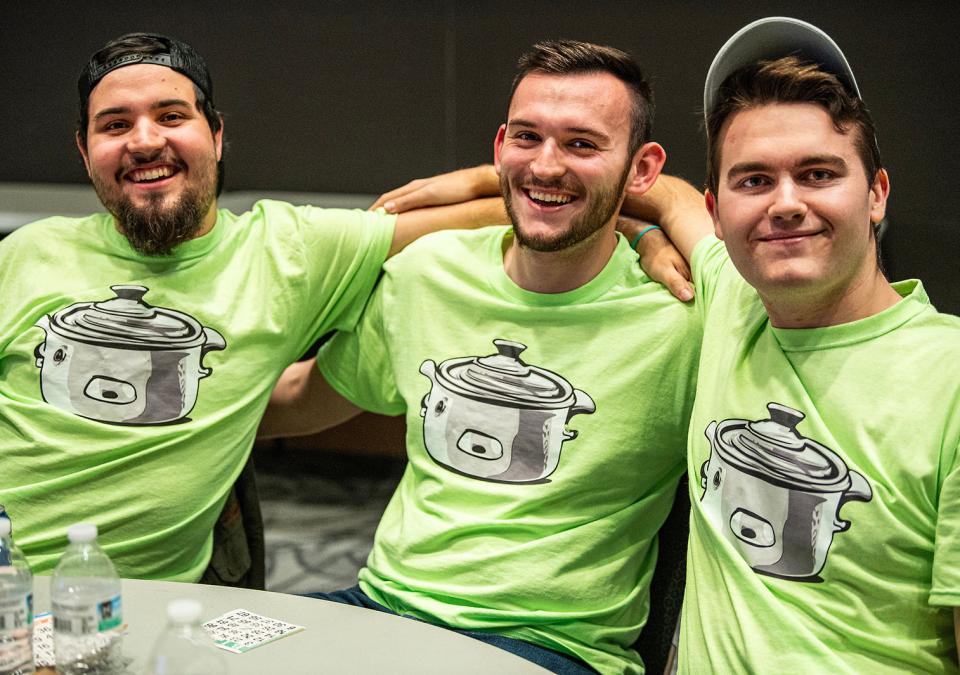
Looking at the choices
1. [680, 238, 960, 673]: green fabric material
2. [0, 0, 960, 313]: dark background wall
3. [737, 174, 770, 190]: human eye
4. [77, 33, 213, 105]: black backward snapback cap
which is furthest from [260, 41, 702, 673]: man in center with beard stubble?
[0, 0, 960, 313]: dark background wall

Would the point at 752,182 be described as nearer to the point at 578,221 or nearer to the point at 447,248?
the point at 578,221

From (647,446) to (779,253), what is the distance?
46 centimetres

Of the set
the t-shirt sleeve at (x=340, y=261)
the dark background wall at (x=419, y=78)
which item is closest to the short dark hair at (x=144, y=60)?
the t-shirt sleeve at (x=340, y=261)

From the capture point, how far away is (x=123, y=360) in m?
2.07

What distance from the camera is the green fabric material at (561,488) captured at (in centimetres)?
184

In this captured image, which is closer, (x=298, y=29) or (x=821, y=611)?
(x=821, y=611)

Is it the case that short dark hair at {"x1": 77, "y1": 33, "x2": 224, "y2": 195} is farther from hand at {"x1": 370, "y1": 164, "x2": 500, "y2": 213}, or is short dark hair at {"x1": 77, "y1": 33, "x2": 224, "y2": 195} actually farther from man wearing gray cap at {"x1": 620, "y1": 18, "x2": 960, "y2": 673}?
man wearing gray cap at {"x1": 620, "y1": 18, "x2": 960, "y2": 673}

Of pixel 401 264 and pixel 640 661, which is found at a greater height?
pixel 401 264

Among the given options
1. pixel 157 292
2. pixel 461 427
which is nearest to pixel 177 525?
pixel 157 292

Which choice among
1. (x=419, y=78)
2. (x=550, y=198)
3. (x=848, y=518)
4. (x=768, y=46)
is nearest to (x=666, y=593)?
(x=848, y=518)

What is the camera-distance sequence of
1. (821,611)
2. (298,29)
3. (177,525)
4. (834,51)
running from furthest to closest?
(298,29)
(177,525)
(834,51)
(821,611)

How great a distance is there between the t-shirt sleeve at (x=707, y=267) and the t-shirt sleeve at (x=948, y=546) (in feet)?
1.82

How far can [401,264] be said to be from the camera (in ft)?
6.93

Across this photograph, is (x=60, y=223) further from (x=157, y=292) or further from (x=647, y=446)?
(x=647, y=446)
